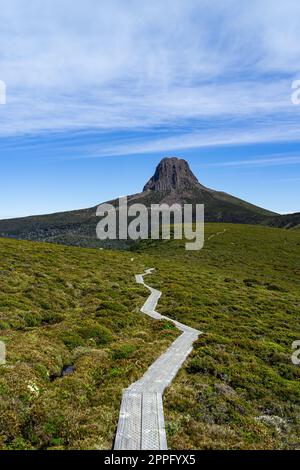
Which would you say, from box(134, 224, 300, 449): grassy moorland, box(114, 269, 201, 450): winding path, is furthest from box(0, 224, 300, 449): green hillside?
box(114, 269, 201, 450): winding path

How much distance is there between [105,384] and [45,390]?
115 inches

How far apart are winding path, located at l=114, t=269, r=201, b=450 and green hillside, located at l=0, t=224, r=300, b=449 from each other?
0.42m

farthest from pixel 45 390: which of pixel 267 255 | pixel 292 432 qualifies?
pixel 267 255

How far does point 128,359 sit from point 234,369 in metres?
6.28

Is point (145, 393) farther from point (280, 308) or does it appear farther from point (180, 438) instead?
point (280, 308)

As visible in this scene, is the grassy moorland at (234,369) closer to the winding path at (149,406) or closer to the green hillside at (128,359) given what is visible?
the green hillside at (128,359)

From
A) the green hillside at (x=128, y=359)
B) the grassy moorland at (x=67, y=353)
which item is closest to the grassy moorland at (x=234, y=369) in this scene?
the green hillside at (x=128, y=359)

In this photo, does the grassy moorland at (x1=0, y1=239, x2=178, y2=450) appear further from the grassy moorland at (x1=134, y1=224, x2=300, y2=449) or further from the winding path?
the grassy moorland at (x1=134, y1=224, x2=300, y2=449)

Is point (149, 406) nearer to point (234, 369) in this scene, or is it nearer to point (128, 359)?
→ point (128, 359)

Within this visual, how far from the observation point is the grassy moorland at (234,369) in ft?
46.2

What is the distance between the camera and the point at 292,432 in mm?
15148

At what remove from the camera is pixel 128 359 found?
2123 cm

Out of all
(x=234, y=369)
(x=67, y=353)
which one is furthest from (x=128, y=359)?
(x=234, y=369)

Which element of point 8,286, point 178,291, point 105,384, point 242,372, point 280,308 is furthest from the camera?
point 178,291
